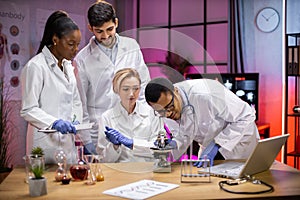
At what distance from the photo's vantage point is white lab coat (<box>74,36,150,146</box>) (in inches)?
99.3

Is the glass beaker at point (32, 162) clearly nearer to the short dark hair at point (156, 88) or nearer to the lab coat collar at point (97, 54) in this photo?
the short dark hair at point (156, 88)

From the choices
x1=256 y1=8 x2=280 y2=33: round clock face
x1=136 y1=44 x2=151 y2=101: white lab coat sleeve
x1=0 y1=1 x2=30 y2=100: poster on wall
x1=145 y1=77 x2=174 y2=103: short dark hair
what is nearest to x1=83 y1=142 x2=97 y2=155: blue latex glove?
x1=136 y1=44 x2=151 y2=101: white lab coat sleeve

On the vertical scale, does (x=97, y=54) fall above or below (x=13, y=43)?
below

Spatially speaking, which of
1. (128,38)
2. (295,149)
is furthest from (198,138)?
(295,149)

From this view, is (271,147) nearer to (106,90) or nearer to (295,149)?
(106,90)

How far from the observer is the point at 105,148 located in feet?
7.90

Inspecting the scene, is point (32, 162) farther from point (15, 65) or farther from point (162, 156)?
point (15, 65)

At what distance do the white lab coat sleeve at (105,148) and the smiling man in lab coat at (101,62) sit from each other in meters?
0.13

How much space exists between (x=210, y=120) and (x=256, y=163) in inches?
19.3

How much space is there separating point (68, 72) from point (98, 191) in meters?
1.02

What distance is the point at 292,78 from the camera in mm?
4230

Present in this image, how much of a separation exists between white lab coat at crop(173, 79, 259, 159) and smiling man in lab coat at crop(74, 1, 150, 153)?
295mm

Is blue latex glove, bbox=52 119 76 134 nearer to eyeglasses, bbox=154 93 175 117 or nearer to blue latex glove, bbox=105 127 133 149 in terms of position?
blue latex glove, bbox=105 127 133 149

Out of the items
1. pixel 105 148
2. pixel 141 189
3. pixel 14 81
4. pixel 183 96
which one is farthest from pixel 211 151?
pixel 14 81
